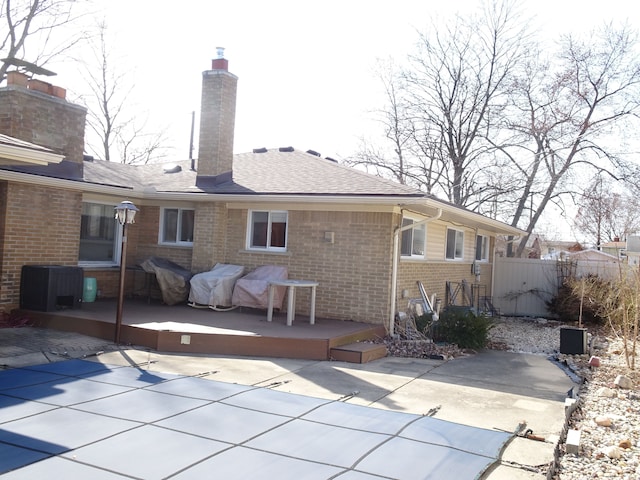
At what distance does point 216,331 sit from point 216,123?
582 cm

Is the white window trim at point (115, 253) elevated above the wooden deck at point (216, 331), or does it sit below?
above

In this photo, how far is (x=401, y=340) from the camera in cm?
1063

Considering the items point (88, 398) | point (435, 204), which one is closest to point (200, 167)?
point (435, 204)

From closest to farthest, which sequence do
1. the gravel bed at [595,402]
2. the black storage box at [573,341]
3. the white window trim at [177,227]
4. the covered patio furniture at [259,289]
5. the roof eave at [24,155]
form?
the gravel bed at [595,402], the roof eave at [24,155], the black storage box at [573,341], the covered patio furniture at [259,289], the white window trim at [177,227]

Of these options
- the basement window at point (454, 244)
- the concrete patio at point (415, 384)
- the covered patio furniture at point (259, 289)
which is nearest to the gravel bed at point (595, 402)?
the concrete patio at point (415, 384)

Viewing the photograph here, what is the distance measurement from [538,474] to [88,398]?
4.33 meters

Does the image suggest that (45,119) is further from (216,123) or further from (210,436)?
(210,436)

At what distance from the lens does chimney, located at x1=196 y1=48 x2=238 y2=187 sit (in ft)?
43.3

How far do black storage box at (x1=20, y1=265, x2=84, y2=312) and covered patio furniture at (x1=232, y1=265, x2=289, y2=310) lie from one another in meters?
3.03

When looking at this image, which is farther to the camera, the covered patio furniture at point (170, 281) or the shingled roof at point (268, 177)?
the covered patio furniture at point (170, 281)

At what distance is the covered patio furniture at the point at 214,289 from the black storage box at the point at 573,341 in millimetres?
6513

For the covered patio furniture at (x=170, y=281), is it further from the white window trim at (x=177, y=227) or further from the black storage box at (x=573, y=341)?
the black storage box at (x=573, y=341)

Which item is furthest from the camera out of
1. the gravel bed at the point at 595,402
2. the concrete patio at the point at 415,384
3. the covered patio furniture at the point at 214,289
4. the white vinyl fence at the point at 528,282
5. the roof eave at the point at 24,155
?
the white vinyl fence at the point at 528,282

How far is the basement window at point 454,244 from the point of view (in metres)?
15.3
